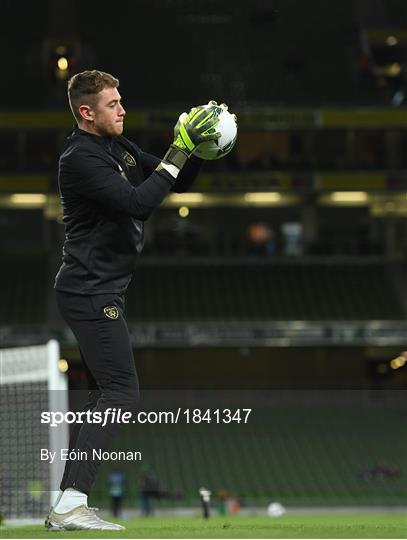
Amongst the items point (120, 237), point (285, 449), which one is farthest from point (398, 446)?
point (120, 237)

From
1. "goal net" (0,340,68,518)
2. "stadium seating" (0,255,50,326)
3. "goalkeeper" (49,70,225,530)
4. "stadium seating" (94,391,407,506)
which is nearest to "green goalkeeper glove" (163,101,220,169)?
"goalkeeper" (49,70,225,530)

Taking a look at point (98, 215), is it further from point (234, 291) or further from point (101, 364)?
point (234, 291)

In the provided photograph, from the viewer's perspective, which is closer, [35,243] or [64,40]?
[64,40]

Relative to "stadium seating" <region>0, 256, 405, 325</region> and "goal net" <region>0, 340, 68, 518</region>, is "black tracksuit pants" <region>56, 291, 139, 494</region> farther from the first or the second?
"stadium seating" <region>0, 256, 405, 325</region>

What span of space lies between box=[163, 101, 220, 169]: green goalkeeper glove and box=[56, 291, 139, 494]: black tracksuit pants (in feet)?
2.32

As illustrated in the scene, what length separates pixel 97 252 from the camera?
5.50 m

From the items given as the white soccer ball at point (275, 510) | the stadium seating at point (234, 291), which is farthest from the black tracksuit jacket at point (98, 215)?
the stadium seating at point (234, 291)

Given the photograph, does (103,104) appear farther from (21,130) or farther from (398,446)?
(21,130)

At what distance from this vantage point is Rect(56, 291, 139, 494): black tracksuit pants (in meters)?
5.43

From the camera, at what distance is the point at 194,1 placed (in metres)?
15.3

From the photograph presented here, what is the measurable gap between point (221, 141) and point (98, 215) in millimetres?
754

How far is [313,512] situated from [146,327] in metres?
7.27

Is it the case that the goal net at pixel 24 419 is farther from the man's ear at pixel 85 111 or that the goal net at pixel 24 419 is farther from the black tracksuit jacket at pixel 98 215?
the man's ear at pixel 85 111

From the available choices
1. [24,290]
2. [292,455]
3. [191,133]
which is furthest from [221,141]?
[24,290]
